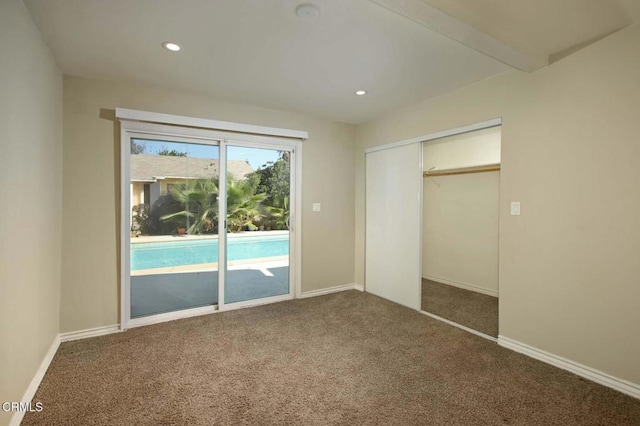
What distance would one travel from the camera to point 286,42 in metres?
2.24

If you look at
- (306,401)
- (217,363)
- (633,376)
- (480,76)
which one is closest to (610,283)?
(633,376)

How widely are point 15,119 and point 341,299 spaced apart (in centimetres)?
354

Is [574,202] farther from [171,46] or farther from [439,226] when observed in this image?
[171,46]

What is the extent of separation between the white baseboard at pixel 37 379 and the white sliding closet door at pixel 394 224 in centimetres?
348

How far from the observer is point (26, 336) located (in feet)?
6.41

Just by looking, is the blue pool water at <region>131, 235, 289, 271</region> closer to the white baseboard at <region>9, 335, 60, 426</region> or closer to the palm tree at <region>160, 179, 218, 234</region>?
the palm tree at <region>160, 179, 218, 234</region>

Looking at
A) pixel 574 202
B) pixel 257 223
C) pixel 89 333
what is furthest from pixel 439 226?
pixel 89 333

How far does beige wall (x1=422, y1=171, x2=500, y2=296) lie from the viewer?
4.26 m

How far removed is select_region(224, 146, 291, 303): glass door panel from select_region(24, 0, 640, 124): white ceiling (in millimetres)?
929

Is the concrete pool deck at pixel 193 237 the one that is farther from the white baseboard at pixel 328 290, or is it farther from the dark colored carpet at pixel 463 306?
the dark colored carpet at pixel 463 306

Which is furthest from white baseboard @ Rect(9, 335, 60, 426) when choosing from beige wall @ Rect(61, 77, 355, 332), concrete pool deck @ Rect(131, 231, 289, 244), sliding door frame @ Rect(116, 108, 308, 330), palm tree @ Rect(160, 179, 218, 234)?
palm tree @ Rect(160, 179, 218, 234)

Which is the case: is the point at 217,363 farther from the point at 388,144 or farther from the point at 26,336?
the point at 388,144

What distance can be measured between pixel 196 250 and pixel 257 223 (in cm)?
80

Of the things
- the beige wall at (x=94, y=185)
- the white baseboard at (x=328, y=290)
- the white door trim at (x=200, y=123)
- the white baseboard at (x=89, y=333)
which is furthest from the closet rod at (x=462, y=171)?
the white baseboard at (x=89, y=333)
